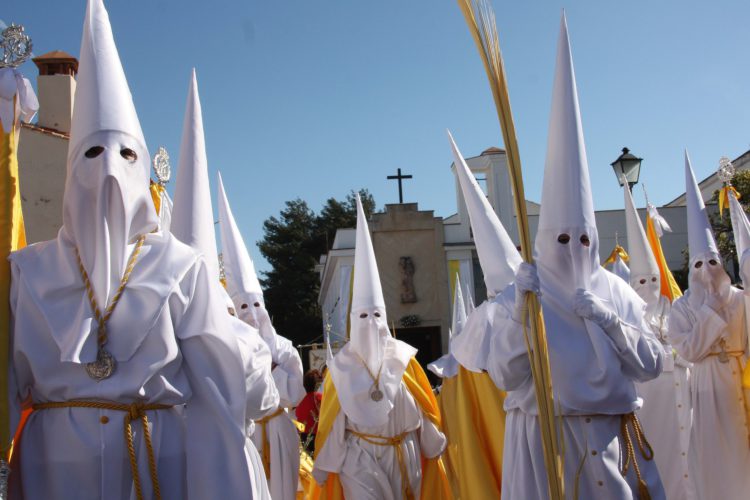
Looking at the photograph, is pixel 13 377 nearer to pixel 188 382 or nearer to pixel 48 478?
pixel 48 478

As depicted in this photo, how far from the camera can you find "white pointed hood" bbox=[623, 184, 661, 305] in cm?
1190

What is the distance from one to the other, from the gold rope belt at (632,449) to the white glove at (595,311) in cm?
64

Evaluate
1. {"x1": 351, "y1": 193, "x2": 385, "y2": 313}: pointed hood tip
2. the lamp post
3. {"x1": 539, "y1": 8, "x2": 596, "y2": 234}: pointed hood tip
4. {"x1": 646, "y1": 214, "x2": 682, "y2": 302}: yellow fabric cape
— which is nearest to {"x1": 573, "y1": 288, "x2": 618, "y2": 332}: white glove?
{"x1": 539, "y1": 8, "x2": 596, "y2": 234}: pointed hood tip

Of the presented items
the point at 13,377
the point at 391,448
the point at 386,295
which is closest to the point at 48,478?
the point at 13,377

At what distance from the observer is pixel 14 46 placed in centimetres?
417

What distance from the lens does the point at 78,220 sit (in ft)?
12.7

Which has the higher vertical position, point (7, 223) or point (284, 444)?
point (7, 223)

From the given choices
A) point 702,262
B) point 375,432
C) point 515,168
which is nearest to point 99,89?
point 515,168

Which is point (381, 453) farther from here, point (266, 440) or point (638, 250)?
point (638, 250)

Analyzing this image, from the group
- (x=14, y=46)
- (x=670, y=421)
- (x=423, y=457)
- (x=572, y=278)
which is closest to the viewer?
(x=14, y=46)

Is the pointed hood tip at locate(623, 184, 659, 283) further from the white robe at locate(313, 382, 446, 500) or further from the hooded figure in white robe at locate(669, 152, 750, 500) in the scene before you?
the white robe at locate(313, 382, 446, 500)

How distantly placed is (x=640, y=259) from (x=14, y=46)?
9.73 meters

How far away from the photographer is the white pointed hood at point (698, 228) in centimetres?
938

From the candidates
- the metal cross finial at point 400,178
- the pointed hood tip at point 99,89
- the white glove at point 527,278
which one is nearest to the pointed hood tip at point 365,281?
the white glove at point 527,278
